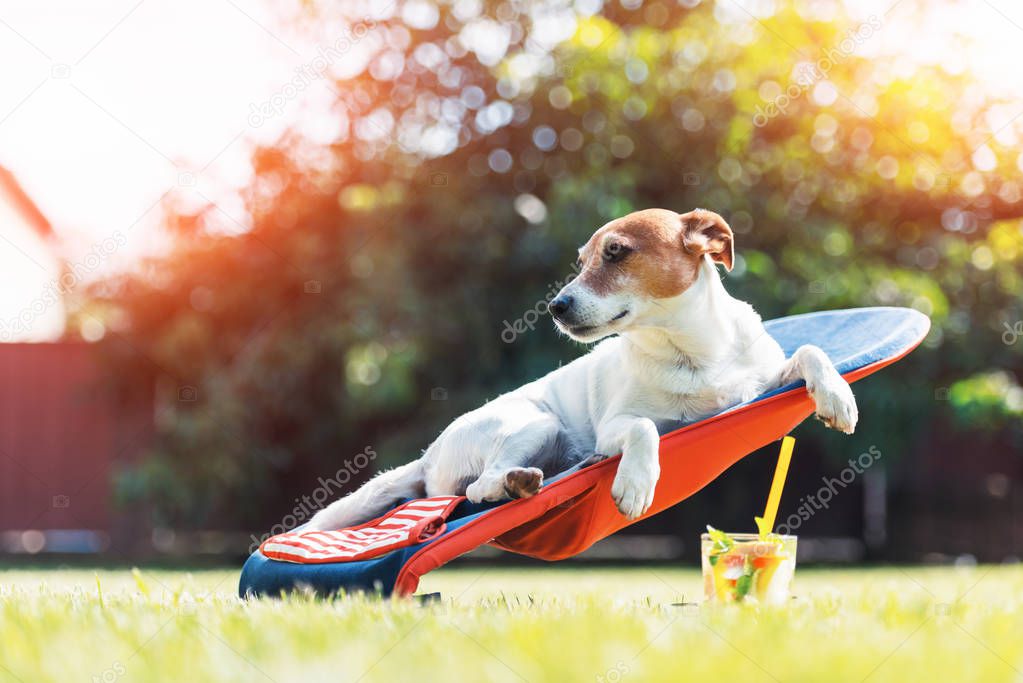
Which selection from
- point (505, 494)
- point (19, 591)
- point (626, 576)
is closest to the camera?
point (505, 494)

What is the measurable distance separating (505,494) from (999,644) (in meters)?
1.28

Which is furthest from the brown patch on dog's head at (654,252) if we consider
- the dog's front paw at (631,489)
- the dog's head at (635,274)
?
the dog's front paw at (631,489)

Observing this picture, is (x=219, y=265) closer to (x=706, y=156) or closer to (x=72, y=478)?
(x=72, y=478)

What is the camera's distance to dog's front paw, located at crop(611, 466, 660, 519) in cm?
270

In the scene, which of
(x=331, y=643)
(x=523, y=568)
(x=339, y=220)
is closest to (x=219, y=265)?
(x=339, y=220)

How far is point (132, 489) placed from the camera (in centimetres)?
768

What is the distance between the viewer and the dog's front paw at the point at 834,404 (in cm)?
280

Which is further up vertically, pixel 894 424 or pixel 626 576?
pixel 894 424
